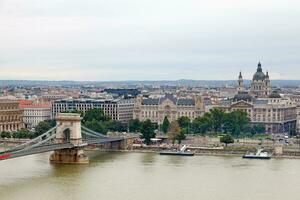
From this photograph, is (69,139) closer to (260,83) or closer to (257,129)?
(257,129)

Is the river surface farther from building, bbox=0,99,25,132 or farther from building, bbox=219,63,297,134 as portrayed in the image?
building, bbox=219,63,297,134

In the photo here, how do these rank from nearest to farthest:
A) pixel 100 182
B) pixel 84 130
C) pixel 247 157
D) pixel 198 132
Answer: pixel 100 182 → pixel 247 157 → pixel 84 130 → pixel 198 132

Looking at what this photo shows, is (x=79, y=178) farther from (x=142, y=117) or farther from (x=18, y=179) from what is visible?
(x=142, y=117)

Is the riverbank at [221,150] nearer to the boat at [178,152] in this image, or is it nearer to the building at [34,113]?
the boat at [178,152]

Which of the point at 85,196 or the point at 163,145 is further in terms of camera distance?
the point at 163,145

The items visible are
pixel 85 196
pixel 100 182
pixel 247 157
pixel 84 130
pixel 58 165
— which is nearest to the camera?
pixel 85 196

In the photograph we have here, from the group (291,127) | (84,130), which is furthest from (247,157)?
(291,127)

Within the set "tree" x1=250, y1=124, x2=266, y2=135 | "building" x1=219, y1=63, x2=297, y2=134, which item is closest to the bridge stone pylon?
"tree" x1=250, y1=124, x2=266, y2=135
